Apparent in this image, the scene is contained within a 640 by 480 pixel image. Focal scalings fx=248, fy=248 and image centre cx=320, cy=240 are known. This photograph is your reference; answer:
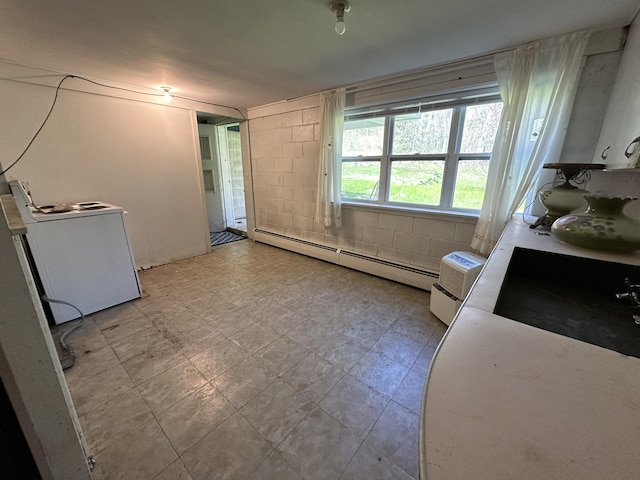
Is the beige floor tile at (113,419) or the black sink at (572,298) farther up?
the black sink at (572,298)

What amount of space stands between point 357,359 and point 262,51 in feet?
8.27

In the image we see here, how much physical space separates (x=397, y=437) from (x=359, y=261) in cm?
211

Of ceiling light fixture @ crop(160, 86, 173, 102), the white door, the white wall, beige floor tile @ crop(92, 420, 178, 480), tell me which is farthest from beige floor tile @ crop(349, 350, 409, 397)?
the white door

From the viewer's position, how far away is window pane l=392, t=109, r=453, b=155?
101 inches

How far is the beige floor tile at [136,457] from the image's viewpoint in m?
1.13

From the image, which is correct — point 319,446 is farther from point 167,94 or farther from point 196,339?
point 167,94

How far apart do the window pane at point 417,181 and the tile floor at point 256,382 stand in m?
1.08

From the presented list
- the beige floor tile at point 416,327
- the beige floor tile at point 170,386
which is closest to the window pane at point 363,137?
the beige floor tile at point 416,327

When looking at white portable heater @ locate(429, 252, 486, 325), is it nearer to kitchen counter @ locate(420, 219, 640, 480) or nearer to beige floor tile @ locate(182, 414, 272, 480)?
kitchen counter @ locate(420, 219, 640, 480)

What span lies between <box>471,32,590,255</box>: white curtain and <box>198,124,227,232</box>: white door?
4551 millimetres

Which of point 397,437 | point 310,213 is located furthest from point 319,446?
point 310,213

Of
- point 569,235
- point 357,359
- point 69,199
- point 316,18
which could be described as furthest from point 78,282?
point 569,235

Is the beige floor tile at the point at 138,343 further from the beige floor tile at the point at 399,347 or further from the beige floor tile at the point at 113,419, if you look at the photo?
the beige floor tile at the point at 399,347

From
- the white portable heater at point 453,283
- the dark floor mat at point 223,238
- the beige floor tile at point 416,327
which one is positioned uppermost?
the white portable heater at point 453,283
